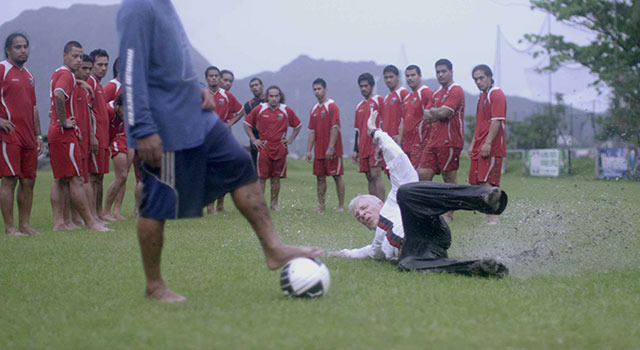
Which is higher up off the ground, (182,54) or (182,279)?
(182,54)

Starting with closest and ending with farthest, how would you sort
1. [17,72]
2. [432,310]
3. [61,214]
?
[432,310]
[17,72]
[61,214]

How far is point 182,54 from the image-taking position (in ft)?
13.0

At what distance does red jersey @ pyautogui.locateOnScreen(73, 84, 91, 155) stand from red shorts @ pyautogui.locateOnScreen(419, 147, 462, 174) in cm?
506

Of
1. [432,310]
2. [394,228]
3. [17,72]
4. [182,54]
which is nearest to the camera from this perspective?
[432,310]

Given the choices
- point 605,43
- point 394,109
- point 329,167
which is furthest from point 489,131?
point 605,43

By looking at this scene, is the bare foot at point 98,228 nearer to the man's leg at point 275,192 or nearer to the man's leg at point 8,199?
the man's leg at point 8,199

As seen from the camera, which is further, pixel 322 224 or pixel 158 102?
pixel 322 224

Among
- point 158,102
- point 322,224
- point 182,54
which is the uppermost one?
point 182,54

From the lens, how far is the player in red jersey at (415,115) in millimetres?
10578

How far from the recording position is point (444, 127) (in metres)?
9.84

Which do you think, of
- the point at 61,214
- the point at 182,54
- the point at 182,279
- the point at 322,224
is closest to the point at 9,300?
the point at 182,279

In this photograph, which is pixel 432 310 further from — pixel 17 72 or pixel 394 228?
pixel 17 72

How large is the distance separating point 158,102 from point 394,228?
95.2 inches

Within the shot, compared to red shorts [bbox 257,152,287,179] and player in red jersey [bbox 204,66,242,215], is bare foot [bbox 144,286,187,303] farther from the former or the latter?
red shorts [bbox 257,152,287,179]
